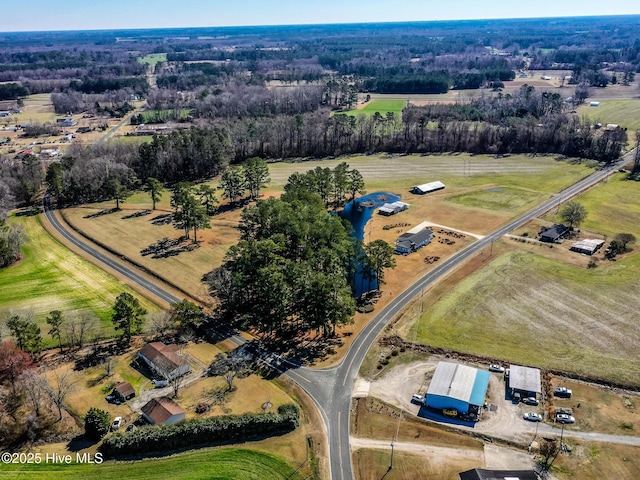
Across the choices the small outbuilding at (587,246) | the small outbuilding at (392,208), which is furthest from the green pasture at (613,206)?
the small outbuilding at (392,208)

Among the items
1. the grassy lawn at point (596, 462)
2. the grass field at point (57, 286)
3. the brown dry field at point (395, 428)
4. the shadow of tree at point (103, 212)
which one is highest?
the shadow of tree at point (103, 212)

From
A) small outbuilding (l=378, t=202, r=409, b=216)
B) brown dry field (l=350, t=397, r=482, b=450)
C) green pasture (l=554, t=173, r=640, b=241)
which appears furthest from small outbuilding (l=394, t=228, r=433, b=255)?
brown dry field (l=350, t=397, r=482, b=450)

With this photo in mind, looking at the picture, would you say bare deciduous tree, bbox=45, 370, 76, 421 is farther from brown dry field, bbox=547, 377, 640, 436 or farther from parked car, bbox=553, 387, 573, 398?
parked car, bbox=553, 387, 573, 398

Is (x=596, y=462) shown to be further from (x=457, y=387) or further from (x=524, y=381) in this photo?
(x=457, y=387)

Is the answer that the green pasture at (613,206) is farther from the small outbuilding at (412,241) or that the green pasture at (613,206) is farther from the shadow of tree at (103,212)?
the shadow of tree at (103,212)

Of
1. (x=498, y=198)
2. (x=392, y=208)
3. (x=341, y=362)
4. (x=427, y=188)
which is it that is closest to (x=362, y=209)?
(x=392, y=208)

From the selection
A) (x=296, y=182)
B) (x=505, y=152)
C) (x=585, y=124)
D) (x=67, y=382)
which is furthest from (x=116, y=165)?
(x=585, y=124)
